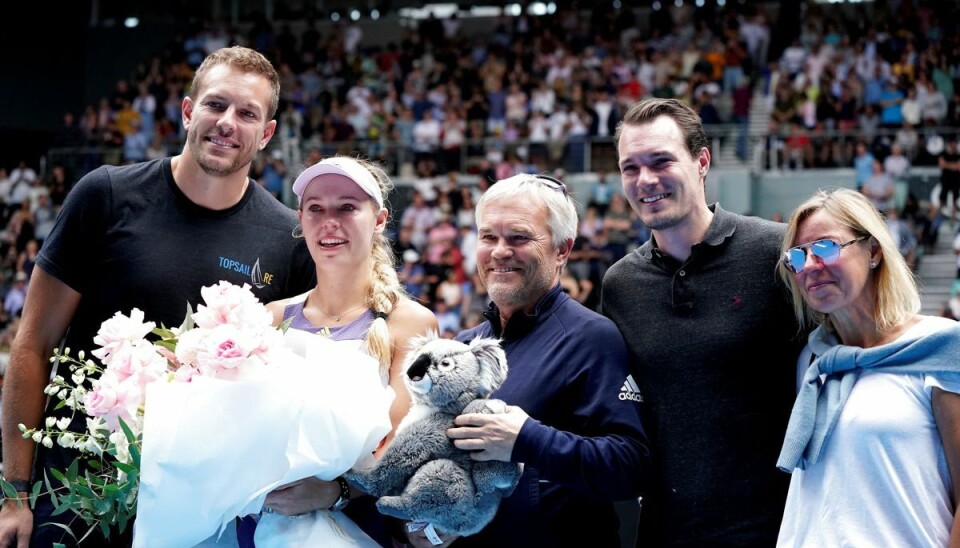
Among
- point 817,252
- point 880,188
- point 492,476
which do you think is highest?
point 817,252

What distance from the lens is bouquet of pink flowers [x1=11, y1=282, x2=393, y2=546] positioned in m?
2.20

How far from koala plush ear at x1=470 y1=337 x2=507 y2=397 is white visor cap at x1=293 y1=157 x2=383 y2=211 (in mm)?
603

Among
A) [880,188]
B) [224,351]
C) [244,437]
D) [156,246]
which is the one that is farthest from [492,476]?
[880,188]

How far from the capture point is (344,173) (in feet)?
9.10

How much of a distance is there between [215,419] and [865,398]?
1508 mm

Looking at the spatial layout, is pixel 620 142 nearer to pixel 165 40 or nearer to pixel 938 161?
pixel 938 161

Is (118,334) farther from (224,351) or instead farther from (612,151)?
(612,151)

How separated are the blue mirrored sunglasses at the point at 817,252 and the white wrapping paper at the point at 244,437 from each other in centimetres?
110

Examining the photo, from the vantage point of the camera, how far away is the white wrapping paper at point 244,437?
2.18 metres

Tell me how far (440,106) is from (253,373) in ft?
46.9

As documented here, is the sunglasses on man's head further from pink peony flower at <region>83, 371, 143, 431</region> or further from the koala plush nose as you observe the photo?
pink peony flower at <region>83, 371, 143, 431</region>

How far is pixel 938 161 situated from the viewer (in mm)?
11977

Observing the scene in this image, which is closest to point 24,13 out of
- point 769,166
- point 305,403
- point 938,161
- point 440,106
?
point 440,106

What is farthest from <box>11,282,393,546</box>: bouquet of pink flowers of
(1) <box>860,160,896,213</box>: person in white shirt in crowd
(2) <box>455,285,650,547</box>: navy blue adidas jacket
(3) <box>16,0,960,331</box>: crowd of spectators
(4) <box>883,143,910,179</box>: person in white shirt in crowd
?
(4) <box>883,143,910,179</box>: person in white shirt in crowd
